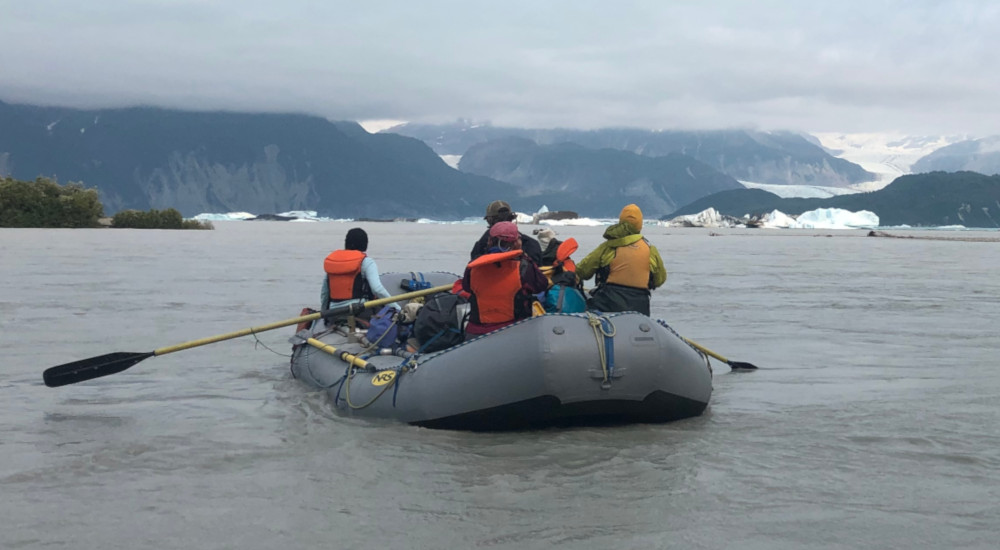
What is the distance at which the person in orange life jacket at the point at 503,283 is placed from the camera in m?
8.95

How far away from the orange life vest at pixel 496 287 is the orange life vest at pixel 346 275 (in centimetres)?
254

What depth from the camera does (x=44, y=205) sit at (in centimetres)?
7856

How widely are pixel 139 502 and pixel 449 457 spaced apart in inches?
96.2

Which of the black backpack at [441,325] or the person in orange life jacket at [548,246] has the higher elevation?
the person in orange life jacket at [548,246]

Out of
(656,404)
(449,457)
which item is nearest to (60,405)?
(449,457)

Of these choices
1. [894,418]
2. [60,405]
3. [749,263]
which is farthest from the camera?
[749,263]

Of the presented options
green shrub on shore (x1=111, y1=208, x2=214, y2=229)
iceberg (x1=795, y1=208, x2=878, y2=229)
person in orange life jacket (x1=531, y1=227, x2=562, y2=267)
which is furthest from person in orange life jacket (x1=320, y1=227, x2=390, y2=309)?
iceberg (x1=795, y1=208, x2=878, y2=229)

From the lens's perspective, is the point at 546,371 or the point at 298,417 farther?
the point at 298,417

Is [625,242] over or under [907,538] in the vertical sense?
over

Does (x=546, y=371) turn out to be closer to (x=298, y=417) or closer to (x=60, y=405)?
(x=298, y=417)

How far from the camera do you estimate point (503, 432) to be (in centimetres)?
881

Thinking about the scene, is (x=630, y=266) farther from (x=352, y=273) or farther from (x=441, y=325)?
(x=352, y=273)

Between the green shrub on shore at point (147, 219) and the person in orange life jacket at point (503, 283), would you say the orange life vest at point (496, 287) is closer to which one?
the person in orange life jacket at point (503, 283)

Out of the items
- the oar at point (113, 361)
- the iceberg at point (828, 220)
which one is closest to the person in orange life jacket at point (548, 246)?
the oar at point (113, 361)
